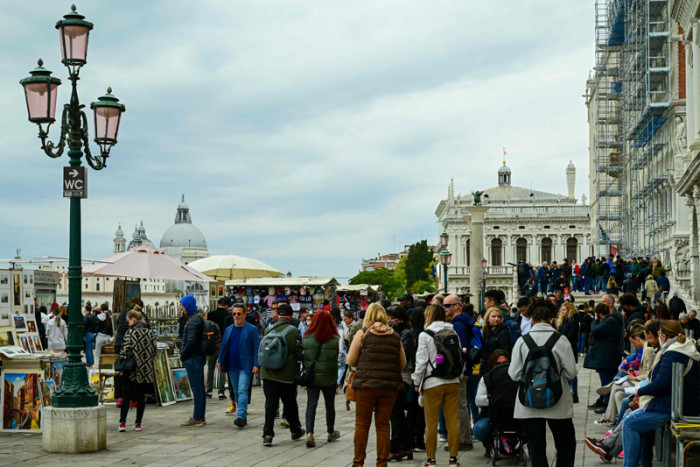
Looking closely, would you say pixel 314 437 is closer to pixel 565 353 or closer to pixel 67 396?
pixel 67 396

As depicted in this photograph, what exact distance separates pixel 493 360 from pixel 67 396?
189 inches

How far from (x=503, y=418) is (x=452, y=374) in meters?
0.71

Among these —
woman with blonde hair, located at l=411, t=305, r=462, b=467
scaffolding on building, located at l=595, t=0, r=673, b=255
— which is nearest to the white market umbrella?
woman with blonde hair, located at l=411, t=305, r=462, b=467

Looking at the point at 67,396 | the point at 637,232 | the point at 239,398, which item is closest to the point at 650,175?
the point at 637,232

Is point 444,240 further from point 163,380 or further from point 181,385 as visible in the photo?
point 163,380

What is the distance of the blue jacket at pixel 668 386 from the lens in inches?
287

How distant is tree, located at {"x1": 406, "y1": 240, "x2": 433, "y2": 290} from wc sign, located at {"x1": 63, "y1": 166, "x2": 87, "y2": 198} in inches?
3803

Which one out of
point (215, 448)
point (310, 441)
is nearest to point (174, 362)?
point (215, 448)

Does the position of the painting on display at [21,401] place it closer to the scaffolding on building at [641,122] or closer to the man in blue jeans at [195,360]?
the man in blue jeans at [195,360]

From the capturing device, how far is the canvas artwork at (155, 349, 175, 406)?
1423 cm

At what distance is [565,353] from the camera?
22.9 feet

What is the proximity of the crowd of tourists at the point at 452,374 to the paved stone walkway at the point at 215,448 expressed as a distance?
0.21 m

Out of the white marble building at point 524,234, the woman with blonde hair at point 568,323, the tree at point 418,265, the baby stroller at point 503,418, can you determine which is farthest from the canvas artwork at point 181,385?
the tree at point 418,265

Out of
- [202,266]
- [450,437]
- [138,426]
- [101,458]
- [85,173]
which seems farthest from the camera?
[202,266]
